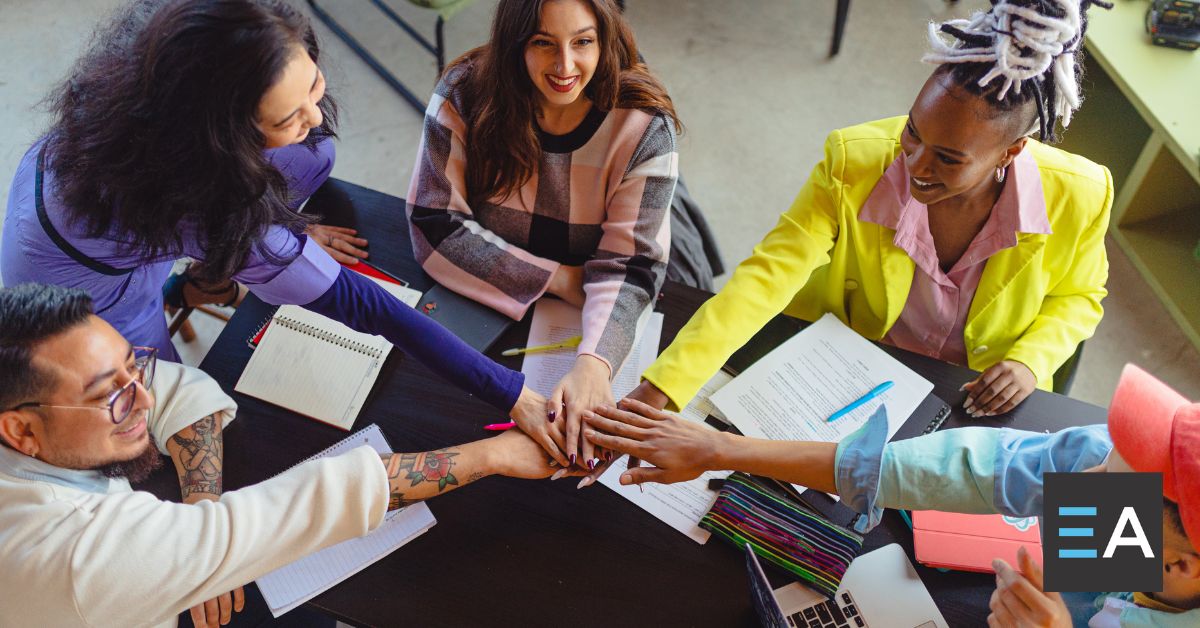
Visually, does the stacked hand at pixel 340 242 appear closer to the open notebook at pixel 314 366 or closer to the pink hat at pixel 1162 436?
the open notebook at pixel 314 366

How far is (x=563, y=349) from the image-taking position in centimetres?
171

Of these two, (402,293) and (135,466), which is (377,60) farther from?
(135,466)

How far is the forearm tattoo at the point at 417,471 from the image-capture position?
1.44 metres

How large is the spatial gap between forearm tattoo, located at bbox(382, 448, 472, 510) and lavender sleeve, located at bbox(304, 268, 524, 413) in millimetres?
145

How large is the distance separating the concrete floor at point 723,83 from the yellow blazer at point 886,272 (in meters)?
1.21

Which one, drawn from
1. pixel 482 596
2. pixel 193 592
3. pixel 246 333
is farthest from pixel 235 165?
pixel 482 596

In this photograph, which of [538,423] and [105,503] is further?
[538,423]

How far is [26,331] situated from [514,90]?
2.90 ft

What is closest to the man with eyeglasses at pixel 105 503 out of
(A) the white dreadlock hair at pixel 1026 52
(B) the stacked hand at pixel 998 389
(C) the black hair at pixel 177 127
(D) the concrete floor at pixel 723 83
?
(C) the black hair at pixel 177 127

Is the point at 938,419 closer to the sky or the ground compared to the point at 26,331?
closer to the ground

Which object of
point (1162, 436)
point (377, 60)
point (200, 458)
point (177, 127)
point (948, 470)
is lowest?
point (377, 60)

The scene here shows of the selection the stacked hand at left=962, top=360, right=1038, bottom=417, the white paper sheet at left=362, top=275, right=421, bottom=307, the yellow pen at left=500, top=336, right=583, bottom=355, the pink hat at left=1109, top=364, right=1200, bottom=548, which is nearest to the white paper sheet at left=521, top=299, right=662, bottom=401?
the yellow pen at left=500, top=336, right=583, bottom=355

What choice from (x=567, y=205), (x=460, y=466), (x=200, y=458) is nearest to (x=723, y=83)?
(x=567, y=205)

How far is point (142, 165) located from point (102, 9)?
9.16 ft
